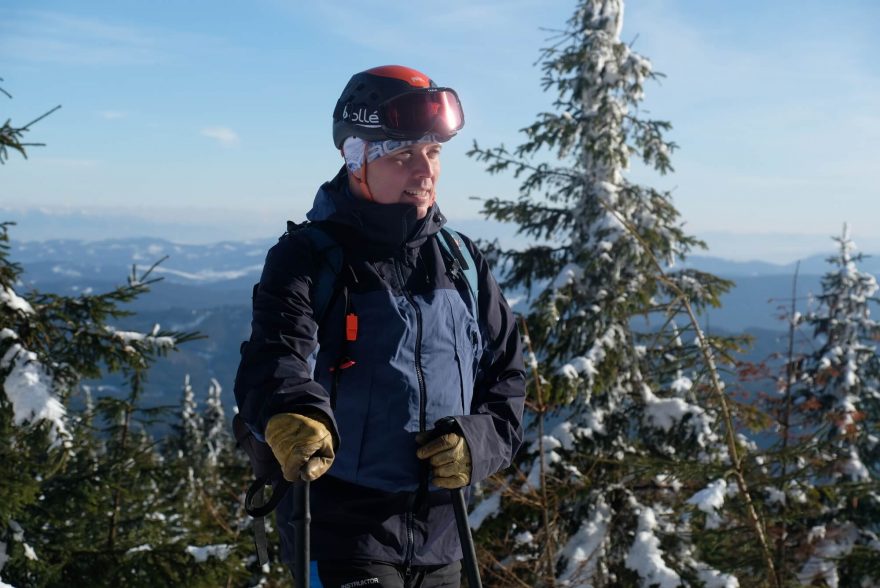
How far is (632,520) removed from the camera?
452 inches

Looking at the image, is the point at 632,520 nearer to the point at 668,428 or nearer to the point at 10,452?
the point at 668,428

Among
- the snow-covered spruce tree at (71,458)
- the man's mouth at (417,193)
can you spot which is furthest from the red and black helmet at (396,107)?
the snow-covered spruce tree at (71,458)

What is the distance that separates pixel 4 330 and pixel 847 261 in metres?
22.4

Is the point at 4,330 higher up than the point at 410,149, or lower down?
lower down

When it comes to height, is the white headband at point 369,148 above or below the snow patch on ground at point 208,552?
above

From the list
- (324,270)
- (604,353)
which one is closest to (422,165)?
(324,270)

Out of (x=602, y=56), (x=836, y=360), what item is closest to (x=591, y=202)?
(x=602, y=56)

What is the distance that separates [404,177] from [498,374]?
0.98 m

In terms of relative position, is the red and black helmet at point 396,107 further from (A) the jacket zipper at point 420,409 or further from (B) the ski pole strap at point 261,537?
(B) the ski pole strap at point 261,537

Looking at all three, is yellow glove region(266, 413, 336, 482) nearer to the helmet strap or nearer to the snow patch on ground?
the helmet strap

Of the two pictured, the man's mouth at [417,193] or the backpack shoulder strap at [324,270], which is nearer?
the backpack shoulder strap at [324,270]

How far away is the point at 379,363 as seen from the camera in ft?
8.93

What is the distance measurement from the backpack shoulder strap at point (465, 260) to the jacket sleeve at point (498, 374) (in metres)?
0.06

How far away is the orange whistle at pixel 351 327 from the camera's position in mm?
2699
